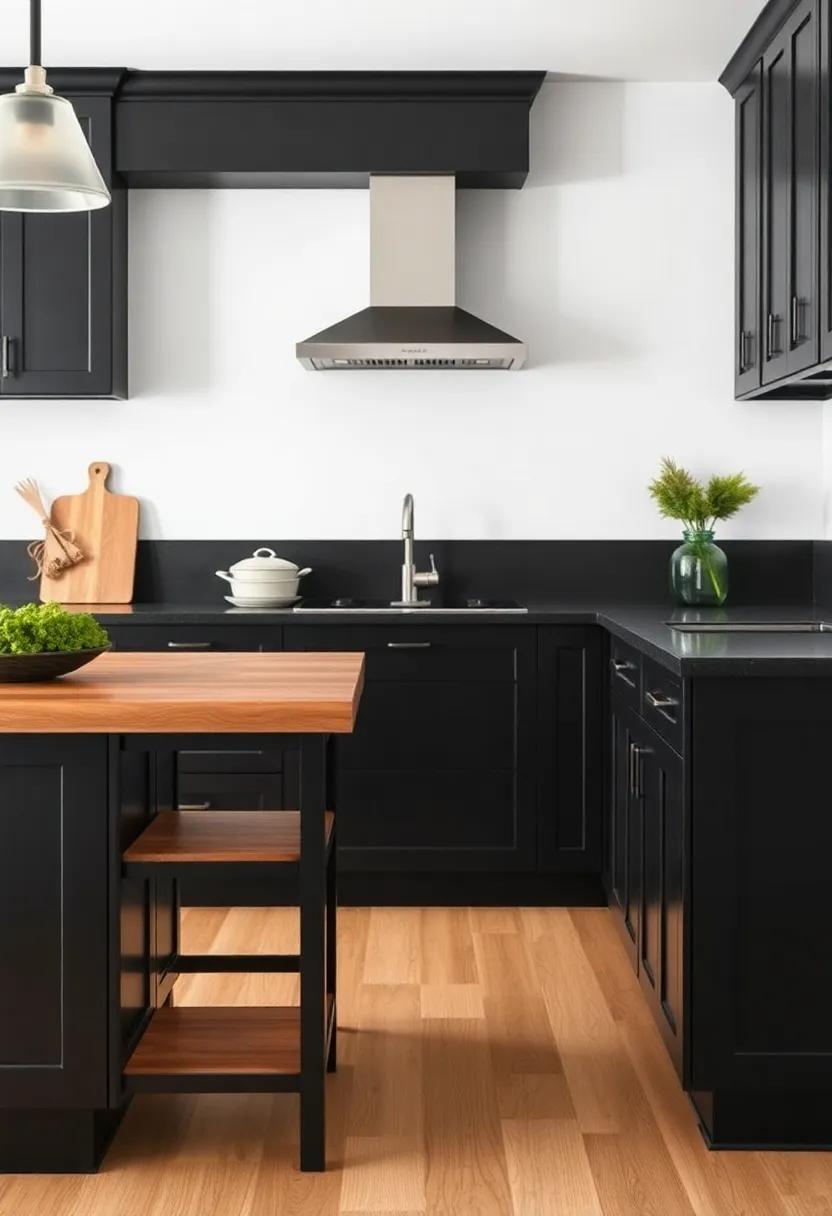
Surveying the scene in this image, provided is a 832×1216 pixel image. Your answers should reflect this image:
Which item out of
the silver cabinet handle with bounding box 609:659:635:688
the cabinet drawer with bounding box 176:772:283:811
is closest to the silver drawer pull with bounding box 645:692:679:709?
the silver cabinet handle with bounding box 609:659:635:688

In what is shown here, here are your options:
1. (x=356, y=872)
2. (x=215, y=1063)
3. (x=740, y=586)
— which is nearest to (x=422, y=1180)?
(x=215, y=1063)

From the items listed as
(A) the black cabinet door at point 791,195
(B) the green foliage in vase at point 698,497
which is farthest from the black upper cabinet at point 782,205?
(B) the green foliage in vase at point 698,497

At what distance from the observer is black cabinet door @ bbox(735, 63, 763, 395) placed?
13.5 ft

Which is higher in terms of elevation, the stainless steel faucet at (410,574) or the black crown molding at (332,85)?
the black crown molding at (332,85)

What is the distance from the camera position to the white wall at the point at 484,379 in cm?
461

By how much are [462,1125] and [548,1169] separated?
0.24m

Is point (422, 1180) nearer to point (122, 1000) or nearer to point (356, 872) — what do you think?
point (122, 1000)

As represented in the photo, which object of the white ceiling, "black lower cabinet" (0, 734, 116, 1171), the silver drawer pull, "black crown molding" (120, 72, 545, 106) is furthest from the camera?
"black crown molding" (120, 72, 545, 106)

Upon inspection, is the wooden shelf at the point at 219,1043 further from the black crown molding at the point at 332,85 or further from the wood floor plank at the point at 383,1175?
the black crown molding at the point at 332,85

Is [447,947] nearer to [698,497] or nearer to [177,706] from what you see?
[698,497]

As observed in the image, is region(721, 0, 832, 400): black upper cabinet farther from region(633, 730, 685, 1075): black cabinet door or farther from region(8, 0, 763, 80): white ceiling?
region(633, 730, 685, 1075): black cabinet door

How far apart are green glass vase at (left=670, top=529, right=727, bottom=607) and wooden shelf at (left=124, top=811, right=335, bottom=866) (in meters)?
1.92

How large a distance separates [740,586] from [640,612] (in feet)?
2.15

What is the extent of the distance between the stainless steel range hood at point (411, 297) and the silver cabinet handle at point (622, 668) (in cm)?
114
